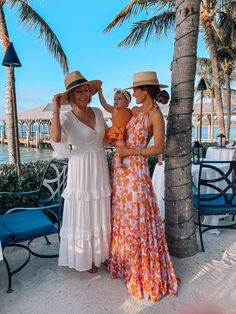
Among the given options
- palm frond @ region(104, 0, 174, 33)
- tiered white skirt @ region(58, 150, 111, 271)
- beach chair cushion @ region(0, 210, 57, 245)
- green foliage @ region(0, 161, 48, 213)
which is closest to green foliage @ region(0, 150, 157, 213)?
green foliage @ region(0, 161, 48, 213)

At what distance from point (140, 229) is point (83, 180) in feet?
2.11

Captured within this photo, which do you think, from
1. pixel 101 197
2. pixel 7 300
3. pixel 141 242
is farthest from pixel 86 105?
pixel 7 300

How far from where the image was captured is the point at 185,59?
263 centimetres

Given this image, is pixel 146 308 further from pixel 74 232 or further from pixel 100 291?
pixel 74 232

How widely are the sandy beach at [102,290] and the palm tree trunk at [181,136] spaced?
0.30 meters

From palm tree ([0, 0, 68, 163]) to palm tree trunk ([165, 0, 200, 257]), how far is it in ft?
15.1

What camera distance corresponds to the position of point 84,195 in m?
2.38

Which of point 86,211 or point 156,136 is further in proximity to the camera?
point 86,211

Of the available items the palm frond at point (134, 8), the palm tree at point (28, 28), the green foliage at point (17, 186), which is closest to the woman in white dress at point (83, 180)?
the green foliage at point (17, 186)

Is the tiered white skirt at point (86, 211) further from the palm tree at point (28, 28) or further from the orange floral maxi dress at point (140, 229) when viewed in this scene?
the palm tree at point (28, 28)

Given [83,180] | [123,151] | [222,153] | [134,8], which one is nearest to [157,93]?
[123,151]

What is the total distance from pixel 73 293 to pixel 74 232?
20.1 inches

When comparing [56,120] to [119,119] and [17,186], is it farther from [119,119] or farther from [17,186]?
[17,186]

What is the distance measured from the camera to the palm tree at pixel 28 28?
6609 mm
